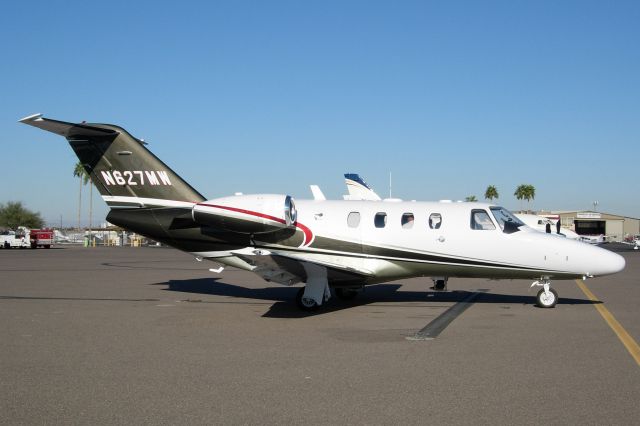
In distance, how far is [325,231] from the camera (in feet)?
48.4

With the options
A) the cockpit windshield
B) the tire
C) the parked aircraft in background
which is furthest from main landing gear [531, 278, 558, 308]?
the parked aircraft in background

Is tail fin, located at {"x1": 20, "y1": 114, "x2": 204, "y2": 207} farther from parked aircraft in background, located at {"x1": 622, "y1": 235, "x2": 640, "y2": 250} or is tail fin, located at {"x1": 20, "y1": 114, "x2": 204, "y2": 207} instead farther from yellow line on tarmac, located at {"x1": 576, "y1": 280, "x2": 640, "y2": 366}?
parked aircraft in background, located at {"x1": 622, "y1": 235, "x2": 640, "y2": 250}

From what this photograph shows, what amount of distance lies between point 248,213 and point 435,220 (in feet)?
14.2

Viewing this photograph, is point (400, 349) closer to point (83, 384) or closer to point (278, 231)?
point (83, 384)

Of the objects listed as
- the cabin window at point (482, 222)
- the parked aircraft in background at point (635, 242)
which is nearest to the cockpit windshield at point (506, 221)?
the cabin window at point (482, 222)

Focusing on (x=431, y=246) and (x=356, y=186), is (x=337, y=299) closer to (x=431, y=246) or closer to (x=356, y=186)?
(x=431, y=246)

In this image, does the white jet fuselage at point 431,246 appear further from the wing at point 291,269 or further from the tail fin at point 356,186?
the tail fin at point 356,186

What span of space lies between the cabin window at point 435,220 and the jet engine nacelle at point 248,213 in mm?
3276

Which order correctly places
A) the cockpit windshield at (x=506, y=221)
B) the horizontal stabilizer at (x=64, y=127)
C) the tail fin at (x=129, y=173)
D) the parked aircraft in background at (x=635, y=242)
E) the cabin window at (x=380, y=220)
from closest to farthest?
1. the horizontal stabilizer at (x=64, y=127)
2. the cockpit windshield at (x=506, y=221)
3. the cabin window at (x=380, y=220)
4. the tail fin at (x=129, y=173)
5. the parked aircraft in background at (x=635, y=242)

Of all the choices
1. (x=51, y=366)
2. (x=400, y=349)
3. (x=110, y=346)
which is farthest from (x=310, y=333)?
(x=51, y=366)

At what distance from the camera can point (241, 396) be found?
6531mm

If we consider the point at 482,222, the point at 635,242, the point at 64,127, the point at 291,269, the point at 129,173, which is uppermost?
the point at 64,127

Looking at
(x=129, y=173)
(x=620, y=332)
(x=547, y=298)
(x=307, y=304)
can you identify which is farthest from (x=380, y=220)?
(x=129, y=173)

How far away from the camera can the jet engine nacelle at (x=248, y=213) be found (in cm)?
→ 1412
